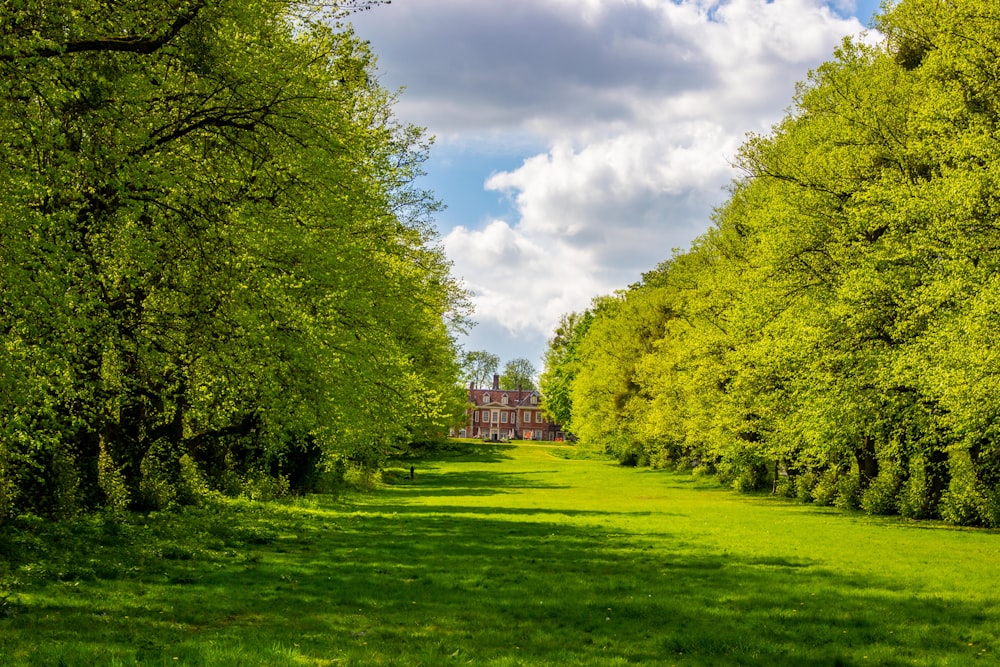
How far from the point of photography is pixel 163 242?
1459 cm

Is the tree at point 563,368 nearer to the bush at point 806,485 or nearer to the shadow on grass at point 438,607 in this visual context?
the bush at point 806,485

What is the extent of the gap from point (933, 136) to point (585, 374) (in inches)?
2124

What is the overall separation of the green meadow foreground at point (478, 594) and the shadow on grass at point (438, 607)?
0.05 metres

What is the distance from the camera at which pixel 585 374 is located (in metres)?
78.5

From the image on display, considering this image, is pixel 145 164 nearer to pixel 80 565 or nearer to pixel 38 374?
pixel 38 374

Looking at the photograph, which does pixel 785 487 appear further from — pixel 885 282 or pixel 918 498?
pixel 885 282

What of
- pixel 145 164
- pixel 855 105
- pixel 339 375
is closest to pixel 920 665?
pixel 145 164

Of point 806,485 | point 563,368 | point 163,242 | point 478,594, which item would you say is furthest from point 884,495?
point 563,368

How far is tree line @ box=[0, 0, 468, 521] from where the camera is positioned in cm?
1111

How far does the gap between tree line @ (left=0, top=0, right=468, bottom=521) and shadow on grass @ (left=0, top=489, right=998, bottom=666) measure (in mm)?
2621

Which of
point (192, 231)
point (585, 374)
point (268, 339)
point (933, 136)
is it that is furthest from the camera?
point (585, 374)

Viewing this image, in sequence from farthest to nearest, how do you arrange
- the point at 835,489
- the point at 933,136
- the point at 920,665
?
1. the point at 835,489
2. the point at 933,136
3. the point at 920,665

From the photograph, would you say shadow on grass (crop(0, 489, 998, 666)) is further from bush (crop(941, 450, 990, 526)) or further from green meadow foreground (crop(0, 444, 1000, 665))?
bush (crop(941, 450, 990, 526))

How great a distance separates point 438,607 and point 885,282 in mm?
20336
